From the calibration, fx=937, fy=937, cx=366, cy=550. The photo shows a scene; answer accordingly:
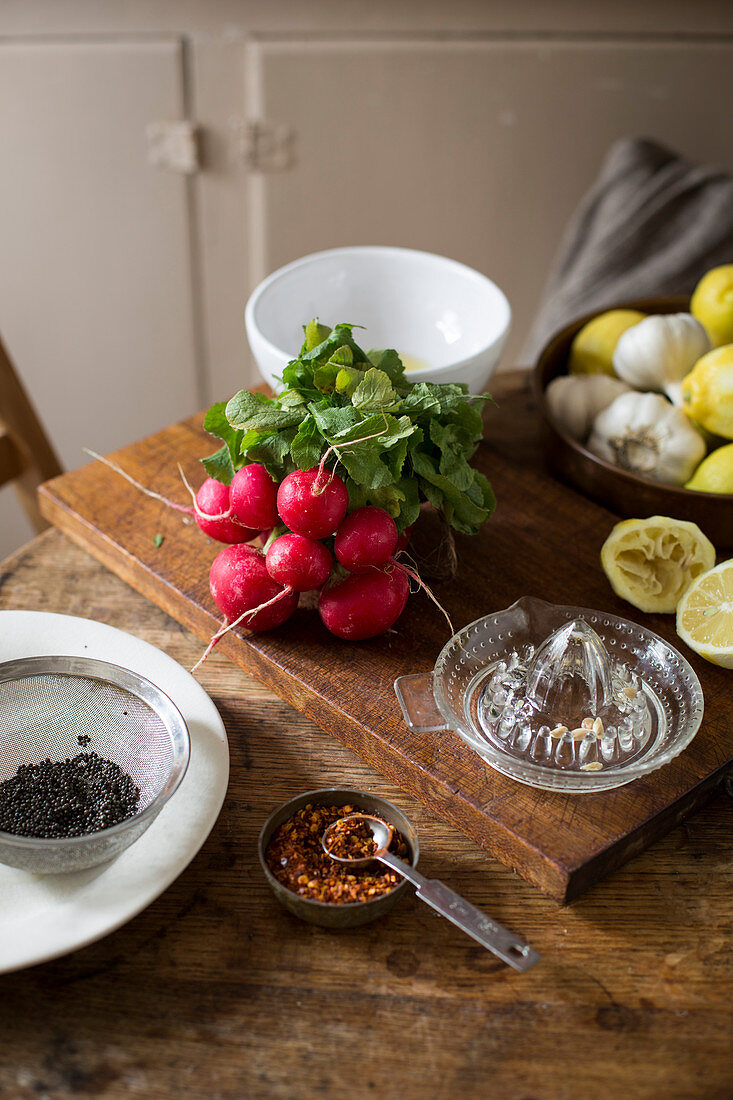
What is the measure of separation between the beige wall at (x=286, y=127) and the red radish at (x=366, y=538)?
1.42 metres

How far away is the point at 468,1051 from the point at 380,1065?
0.06 metres

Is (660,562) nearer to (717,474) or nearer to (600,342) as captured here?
(717,474)

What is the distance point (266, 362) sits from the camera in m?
1.13

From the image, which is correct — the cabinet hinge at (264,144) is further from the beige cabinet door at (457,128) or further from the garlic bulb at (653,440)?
the garlic bulb at (653,440)

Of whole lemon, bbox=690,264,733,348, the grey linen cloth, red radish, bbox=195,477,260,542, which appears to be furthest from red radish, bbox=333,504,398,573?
the grey linen cloth

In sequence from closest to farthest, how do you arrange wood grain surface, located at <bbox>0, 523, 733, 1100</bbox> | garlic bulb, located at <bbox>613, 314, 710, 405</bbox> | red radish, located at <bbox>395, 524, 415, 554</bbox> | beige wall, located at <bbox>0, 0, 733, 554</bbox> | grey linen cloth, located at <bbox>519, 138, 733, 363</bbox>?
wood grain surface, located at <bbox>0, 523, 733, 1100</bbox> → red radish, located at <bbox>395, 524, 415, 554</bbox> → garlic bulb, located at <bbox>613, 314, 710, 405</bbox> → grey linen cloth, located at <bbox>519, 138, 733, 363</bbox> → beige wall, located at <bbox>0, 0, 733, 554</bbox>

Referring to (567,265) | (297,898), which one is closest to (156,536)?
(297,898)

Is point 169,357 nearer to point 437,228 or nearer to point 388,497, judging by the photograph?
point 437,228

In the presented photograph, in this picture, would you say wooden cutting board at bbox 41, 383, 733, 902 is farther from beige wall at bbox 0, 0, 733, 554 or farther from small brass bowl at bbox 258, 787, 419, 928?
beige wall at bbox 0, 0, 733, 554

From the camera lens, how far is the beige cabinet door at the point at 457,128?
6.38 feet

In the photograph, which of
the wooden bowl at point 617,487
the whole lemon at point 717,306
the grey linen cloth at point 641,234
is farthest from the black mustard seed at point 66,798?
the grey linen cloth at point 641,234

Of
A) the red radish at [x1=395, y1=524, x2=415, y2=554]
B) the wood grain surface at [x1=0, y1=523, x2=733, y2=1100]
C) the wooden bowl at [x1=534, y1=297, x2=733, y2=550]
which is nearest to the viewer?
the wood grain surface at [x1=0, y1=523, x2=733, y2=1100]

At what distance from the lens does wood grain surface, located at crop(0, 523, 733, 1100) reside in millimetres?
643

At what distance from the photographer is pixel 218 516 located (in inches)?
37.1
